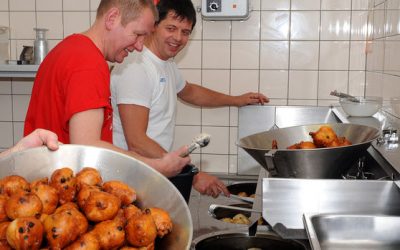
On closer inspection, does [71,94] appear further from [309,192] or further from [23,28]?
[23,28]

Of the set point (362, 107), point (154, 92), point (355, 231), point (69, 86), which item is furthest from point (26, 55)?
point (355, 231)

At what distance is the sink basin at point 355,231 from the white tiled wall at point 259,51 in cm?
174

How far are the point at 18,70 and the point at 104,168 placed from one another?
6.75 feet

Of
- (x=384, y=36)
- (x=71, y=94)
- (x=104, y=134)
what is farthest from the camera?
(x=384, y=36)

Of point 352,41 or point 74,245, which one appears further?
point 352,41

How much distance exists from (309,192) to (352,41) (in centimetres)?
187

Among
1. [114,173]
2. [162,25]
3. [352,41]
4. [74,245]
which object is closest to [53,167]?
[114,173]

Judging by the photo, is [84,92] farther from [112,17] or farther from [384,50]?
[384,50]

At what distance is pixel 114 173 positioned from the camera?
1002mm

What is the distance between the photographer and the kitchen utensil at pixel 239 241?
4.56ft

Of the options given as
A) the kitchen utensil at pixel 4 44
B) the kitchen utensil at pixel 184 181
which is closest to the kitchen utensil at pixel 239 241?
the kitchen utensil at pixel 184 181

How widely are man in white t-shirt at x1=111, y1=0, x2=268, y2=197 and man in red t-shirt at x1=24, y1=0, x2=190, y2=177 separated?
32cm

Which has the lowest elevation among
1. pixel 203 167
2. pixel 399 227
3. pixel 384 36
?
pixel 203 167

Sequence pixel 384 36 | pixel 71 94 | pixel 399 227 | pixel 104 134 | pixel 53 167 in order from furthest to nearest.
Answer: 1. pixel 384 36
2. pixel 104 134
3. pixel 71 94
4. pixel 399 227
5. pixel 53 167
